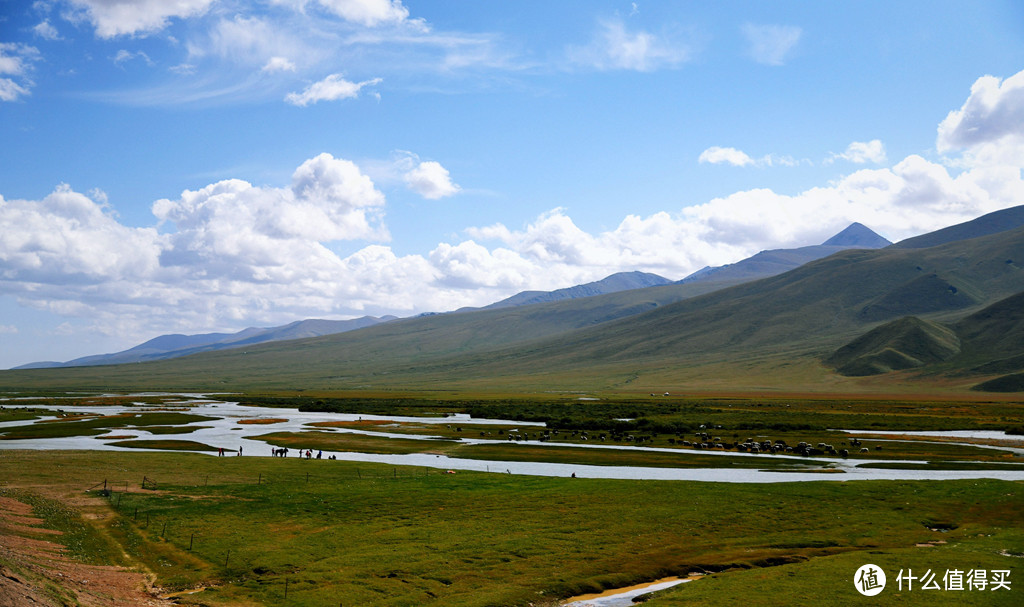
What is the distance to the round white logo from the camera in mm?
25016

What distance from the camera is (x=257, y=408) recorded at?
6038 inches

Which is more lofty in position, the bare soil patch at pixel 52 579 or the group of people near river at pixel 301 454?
the bare soil patch at pixel 52 579

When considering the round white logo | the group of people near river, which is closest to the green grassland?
the round white logo

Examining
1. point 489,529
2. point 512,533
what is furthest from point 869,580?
point 489,529

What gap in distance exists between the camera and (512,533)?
36031 millimetres

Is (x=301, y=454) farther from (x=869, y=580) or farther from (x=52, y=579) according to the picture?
(x=869, y=580)

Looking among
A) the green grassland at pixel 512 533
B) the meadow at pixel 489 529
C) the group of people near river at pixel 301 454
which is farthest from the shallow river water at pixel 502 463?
the green grassland at pixel 512 533

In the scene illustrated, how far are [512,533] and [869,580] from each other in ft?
58.0

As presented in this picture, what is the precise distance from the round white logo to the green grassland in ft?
1.78

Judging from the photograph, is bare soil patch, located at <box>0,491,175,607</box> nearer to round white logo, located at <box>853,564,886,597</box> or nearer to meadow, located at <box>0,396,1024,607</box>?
meadow, located at <box>0,396,1024,607</box>

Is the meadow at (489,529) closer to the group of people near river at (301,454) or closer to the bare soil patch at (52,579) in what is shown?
the bare soil patch at (52,579)

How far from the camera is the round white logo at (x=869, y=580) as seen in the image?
2502 cm

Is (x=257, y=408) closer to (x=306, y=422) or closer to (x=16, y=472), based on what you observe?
(x=306, y=422)

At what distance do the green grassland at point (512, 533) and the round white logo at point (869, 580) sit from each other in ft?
1.78
